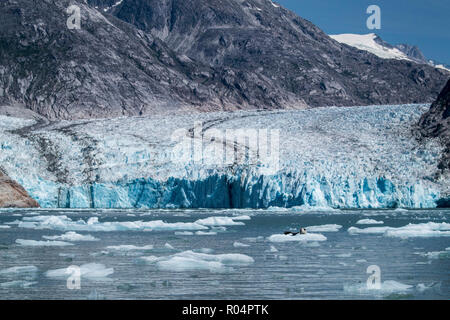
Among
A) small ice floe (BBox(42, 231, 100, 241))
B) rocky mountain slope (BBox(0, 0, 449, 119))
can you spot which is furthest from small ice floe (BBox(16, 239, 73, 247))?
rocky mountain slope (BBox(0, 0, 449, 119))

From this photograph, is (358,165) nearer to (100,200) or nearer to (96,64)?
(100,200)

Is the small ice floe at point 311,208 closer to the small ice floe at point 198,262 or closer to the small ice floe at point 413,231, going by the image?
the small ice floe at point 413,231

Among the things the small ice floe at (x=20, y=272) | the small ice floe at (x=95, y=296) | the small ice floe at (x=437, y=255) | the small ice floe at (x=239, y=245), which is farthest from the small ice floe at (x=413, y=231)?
the small ice floe at (x=95, y=296)

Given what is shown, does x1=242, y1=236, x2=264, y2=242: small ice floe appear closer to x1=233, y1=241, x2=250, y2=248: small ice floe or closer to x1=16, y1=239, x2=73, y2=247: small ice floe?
x1=233, y1=241, x2=250, y2=248: small ice floe

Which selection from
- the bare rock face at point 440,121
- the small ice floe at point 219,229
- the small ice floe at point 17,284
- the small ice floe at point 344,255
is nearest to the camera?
the small ice floe at point 17,284

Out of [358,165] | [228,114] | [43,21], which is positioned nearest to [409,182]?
[358,165]

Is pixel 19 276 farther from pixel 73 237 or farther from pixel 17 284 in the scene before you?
pixel 73 237

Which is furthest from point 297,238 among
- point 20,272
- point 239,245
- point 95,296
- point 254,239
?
point 95,296
